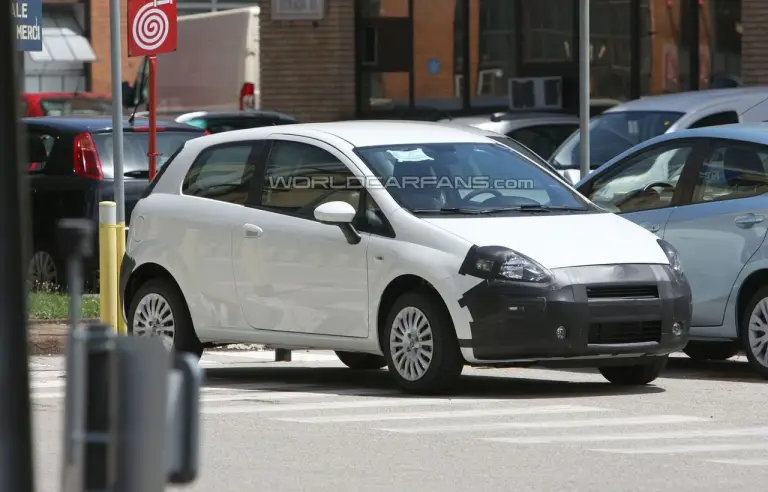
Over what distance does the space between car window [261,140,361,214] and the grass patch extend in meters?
2.94

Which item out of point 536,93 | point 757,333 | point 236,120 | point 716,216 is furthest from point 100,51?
point 757,333

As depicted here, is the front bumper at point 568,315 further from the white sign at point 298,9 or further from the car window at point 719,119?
the white sign at point 298,9

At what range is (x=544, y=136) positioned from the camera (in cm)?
2125

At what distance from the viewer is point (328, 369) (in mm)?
12945

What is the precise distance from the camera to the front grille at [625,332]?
34.6ft

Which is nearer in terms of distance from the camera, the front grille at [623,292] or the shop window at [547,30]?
the front grille at [623,292]

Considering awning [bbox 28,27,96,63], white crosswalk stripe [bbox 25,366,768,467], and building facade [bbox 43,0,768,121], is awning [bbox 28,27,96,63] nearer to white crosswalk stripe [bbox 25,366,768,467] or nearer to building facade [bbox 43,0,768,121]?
building facade [bbox 43,0,768,121]

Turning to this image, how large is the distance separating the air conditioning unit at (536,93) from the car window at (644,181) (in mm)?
14452

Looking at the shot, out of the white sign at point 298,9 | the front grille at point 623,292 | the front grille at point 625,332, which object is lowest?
the front grille at point 625,332

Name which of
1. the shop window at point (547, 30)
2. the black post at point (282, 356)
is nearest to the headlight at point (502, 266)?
the black post at point (282, 356)

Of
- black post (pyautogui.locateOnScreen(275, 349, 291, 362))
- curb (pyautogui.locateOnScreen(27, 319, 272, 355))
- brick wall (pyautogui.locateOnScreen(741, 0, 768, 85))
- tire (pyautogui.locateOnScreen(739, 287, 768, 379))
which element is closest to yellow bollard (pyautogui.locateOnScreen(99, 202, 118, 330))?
curb (pyautogui.locateOnScreen(27, 319, 272, 355))

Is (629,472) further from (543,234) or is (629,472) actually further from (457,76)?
(457,76)

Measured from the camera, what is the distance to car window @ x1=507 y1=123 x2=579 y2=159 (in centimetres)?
2102

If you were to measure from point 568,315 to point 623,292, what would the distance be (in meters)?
0.42
